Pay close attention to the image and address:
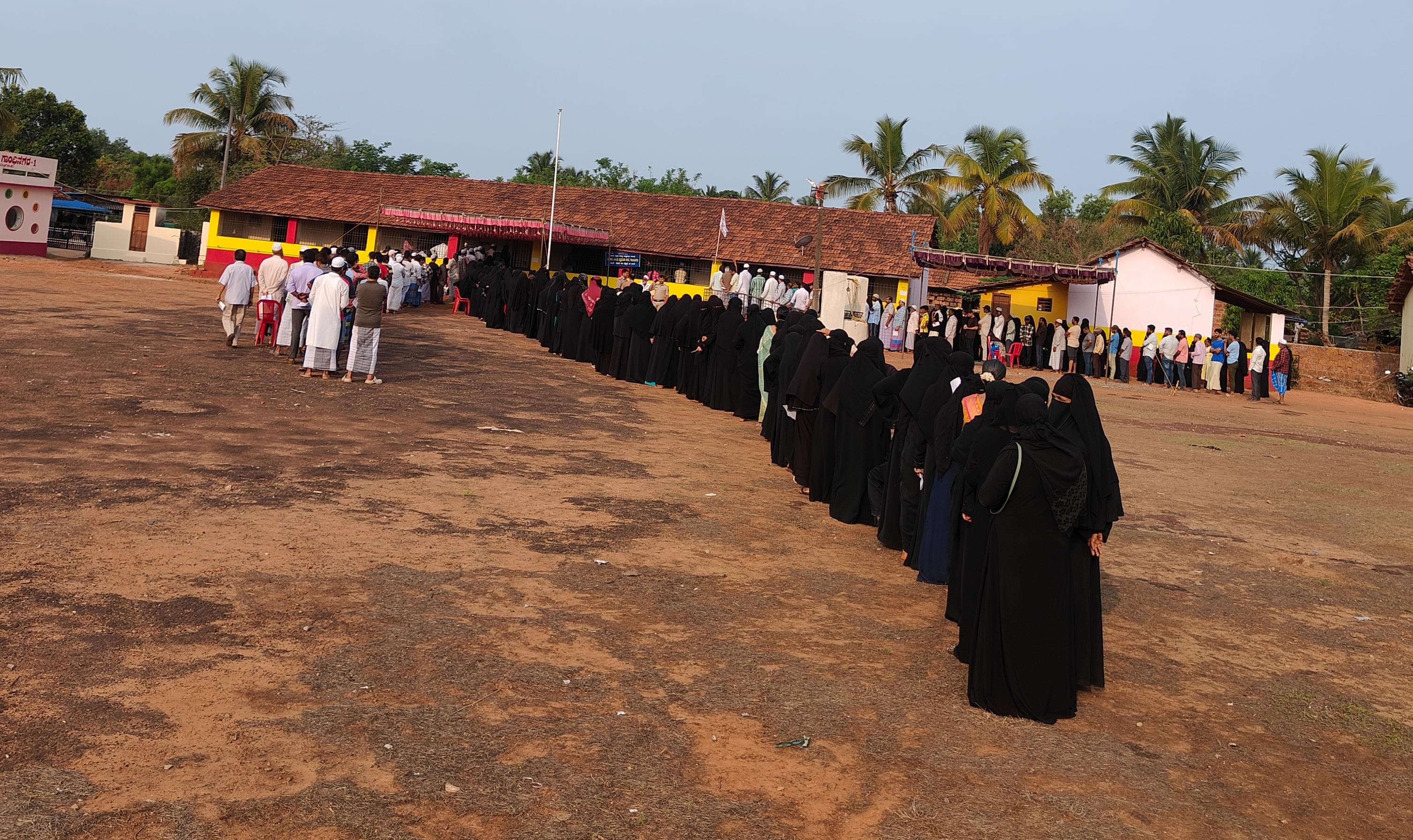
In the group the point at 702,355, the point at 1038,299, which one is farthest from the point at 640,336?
the point at 1038,299

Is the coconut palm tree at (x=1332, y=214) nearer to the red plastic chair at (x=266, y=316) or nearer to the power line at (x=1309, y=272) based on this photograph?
the power line at (x=1309, y=272)

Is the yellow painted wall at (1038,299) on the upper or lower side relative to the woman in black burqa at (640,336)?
upper

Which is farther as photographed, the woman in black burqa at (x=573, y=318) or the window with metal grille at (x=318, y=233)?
the window with metal grille at (x=318, y=233)

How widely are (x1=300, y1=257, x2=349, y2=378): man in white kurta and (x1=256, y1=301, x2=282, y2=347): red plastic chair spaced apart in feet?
5.55

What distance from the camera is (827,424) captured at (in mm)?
9367

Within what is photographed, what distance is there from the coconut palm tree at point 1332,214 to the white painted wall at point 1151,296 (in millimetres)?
6254

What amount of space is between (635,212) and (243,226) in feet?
36.4

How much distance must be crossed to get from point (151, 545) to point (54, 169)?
97.7 ft

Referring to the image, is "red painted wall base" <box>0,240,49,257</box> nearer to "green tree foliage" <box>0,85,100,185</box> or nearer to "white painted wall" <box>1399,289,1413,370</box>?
"green tree foliage" <box>0,85,100,185</box>

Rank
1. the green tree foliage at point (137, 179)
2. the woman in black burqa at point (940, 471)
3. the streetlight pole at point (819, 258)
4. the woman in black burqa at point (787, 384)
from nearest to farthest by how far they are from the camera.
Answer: the woman in black burqa at point (940, 471), the woman in black burqa at point (787, 384), the streetlight pole at point (819, 258), the green tree foliage at point (137, 179)

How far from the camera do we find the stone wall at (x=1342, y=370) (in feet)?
95.5

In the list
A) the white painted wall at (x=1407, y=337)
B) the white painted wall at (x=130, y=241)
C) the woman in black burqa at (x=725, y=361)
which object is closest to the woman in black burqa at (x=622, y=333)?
the woman in black burqa at (x=725, y=361)

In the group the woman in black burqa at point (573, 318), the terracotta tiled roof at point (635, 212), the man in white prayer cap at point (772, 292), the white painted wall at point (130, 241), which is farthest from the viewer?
the white painted wall at point (130, 241)

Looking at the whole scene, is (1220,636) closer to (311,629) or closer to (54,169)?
(311,629)
